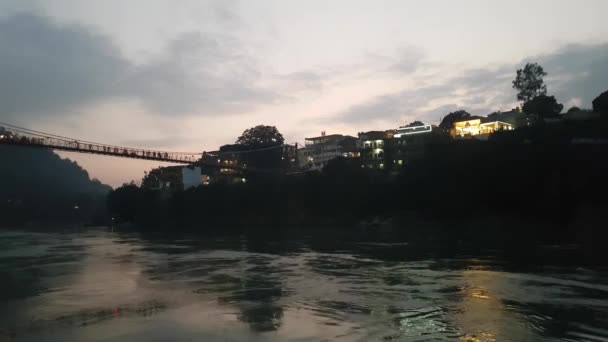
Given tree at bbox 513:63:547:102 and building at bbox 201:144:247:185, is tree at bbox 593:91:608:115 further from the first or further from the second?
building at bbox 201:144:247:185

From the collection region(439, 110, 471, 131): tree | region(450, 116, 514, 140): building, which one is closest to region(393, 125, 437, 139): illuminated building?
region(450, 116, 514, 140): building

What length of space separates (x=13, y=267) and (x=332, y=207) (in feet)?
140

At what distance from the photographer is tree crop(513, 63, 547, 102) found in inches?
2682

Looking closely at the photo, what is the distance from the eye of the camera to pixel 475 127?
217ft

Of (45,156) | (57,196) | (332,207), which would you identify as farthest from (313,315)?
(45,156)

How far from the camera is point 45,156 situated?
18425 centimetres

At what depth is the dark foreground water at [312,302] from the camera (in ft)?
28.9

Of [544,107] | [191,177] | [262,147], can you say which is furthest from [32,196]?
[544,107]

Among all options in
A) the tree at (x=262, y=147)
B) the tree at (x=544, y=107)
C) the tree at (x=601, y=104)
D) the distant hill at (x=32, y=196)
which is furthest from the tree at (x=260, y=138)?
the tree at (x=601, y=104)

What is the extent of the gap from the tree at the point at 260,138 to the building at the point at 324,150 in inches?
252

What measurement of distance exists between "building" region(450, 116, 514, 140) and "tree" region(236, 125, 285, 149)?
42783 mm

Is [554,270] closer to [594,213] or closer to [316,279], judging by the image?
[316,279]

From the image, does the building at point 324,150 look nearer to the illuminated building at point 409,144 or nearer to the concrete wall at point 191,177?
the illuminated building at point 409,144

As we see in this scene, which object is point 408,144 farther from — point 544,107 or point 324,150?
point 324,150
